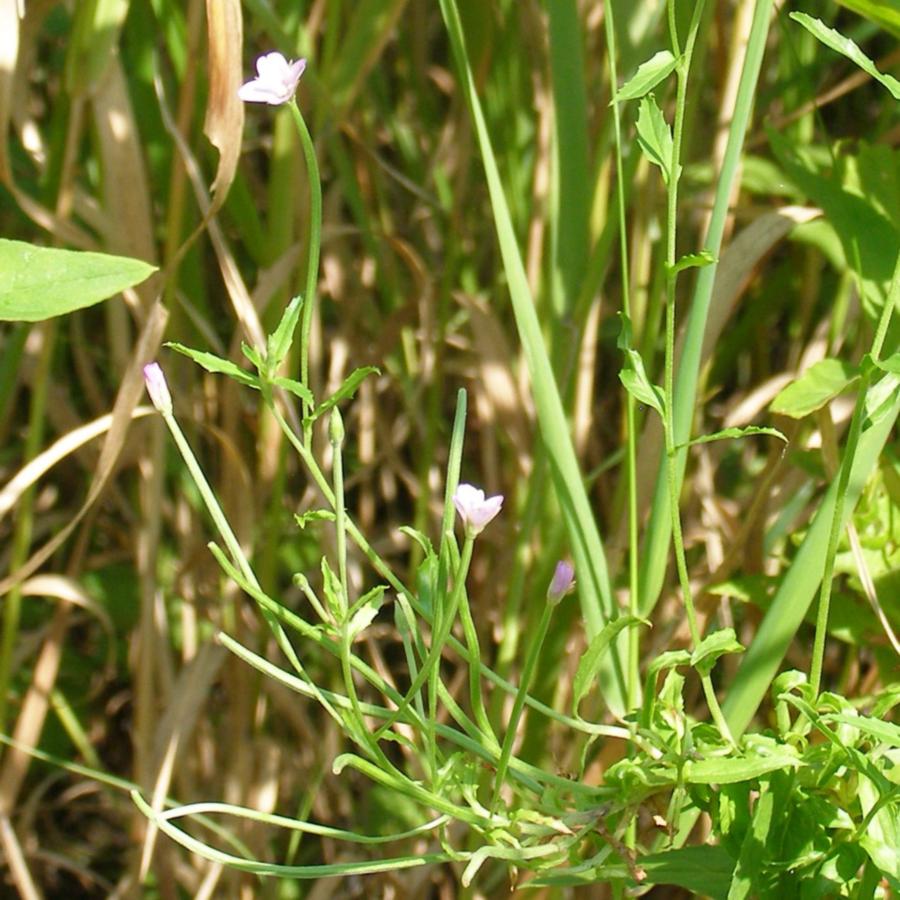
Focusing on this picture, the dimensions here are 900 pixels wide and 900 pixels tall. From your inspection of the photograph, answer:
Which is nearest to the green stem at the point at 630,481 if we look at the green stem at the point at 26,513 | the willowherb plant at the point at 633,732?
the willowherb plant at the point at 633,732

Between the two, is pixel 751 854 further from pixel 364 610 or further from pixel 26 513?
pixel 26 513

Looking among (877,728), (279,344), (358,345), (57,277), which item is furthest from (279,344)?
(358,345)

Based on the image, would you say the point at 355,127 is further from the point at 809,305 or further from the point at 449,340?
the point at 809,305

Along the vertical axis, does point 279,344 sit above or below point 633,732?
above

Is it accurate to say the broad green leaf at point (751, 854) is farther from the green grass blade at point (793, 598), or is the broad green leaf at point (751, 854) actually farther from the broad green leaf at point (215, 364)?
the broad green leaf at point (215, 364)

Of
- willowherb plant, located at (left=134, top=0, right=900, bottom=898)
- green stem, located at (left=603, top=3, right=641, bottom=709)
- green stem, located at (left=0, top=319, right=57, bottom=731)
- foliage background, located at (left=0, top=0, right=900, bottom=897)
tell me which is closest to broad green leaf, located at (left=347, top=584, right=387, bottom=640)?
willowherb plant, located at (left=134, top=0, right=900, bottom=898)
